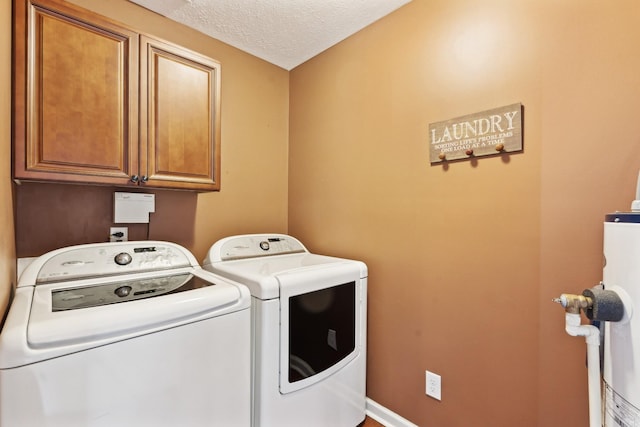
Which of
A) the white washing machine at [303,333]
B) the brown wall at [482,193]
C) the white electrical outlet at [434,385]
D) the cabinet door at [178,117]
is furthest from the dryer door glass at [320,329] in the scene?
the cabinet door at [178,117]

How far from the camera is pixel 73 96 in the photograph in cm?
125

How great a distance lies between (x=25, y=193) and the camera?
1413mm

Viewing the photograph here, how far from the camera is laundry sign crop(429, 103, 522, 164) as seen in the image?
1272mm

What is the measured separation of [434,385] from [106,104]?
206 centimetres

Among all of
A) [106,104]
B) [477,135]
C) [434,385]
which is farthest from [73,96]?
[434,385]

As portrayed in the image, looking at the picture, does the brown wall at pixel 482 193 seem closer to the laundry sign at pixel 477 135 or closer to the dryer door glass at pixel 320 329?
the laundry sign at pixel 477 135

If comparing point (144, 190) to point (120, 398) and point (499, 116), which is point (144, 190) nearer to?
point (120, 398)

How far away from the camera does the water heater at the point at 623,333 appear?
0.68m

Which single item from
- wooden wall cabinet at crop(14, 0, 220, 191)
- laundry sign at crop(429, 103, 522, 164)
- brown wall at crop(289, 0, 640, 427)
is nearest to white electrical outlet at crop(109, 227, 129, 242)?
wooden wall cabinet at crop(14, 0, 220, 191)

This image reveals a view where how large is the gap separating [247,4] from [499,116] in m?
1.46

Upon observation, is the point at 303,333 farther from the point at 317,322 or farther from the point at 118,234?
the point at 118,234

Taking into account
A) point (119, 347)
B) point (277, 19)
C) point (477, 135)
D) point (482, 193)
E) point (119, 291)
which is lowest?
point (119, 347)

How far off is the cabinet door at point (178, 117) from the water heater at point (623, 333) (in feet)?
5.44

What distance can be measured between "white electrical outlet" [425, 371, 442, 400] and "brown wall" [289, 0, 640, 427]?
1.4 inches
